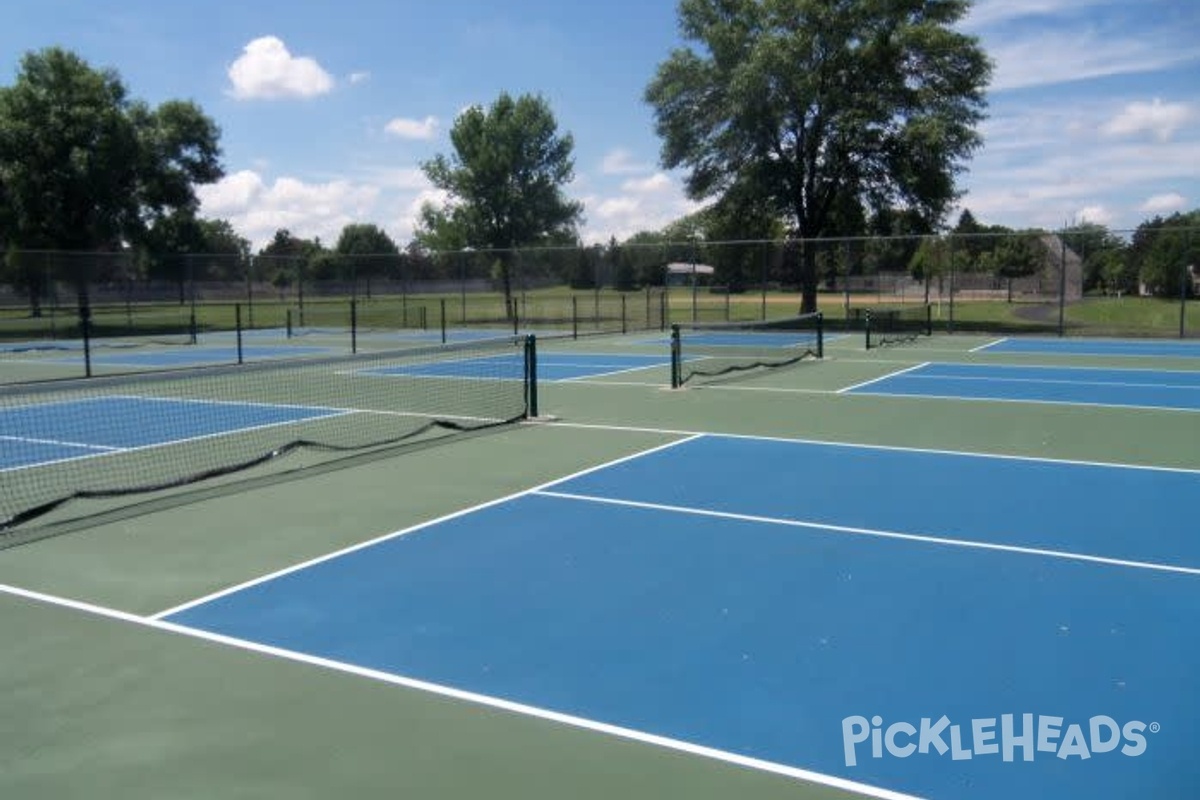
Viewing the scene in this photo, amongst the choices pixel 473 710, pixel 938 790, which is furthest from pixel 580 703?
pixel 938 790

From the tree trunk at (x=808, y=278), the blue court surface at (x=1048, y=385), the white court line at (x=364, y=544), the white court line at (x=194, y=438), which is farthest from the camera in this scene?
the tree trunk at (x=808, y=278)

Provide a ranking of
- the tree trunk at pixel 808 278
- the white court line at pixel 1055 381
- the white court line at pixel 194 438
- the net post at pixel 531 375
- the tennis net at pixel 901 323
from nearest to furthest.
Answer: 1. the white court line at pixel 194 438
2. the net post at pixel 531 375
3. the white court line at pixel 1055 381
4. the tennis net at pixel 901 323
5. the tree trunk at pixel 808 278

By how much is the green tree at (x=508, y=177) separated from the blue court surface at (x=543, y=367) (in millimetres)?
20652

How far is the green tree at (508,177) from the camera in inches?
1670

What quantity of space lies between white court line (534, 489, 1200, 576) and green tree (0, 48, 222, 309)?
34643mm

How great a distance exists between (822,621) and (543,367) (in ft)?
50.7

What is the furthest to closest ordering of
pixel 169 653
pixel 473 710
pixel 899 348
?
1. pixel 899 348
2. pixel 169 653
3. pixel 473 710

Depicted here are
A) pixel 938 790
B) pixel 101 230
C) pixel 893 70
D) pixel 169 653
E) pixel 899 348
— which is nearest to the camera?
pixel 938 790

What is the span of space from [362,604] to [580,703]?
1.80 m

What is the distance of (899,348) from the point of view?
80.7 feet

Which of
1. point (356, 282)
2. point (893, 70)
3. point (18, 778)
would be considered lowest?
point (18, 778)

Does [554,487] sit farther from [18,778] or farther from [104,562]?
[18,778]

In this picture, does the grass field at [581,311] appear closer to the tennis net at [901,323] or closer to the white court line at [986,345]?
the tennis net at [901,323]

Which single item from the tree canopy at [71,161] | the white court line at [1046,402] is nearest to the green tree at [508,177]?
the tree canopy at [71,161]
